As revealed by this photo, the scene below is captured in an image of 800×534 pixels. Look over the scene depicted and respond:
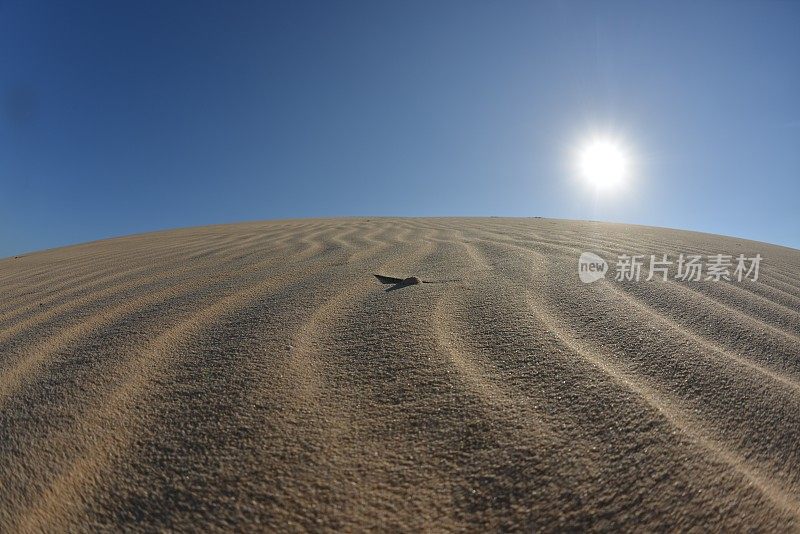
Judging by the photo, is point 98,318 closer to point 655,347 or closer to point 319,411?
point 319,411

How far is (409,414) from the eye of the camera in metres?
0.74

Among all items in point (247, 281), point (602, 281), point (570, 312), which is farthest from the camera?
point (247, 281)

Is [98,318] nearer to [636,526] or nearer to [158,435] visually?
[158,435]

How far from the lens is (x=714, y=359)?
0.95 meters

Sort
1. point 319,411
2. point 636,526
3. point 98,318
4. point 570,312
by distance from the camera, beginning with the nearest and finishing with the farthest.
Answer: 1. point 636,526
2. point 319,411
3. point 570,312
4. point 98,318

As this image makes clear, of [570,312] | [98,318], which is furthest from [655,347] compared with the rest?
[98,318]

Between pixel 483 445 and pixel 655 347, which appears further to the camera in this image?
pixel 655 347

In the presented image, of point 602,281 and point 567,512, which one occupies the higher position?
point 602,281

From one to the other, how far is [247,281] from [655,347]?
1.65 meters

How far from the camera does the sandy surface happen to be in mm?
561

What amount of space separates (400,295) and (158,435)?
911 millimetres

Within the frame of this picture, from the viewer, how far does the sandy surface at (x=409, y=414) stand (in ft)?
1.84

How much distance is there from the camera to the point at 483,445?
0.65 metres

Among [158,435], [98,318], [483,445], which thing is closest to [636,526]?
[483,445]
